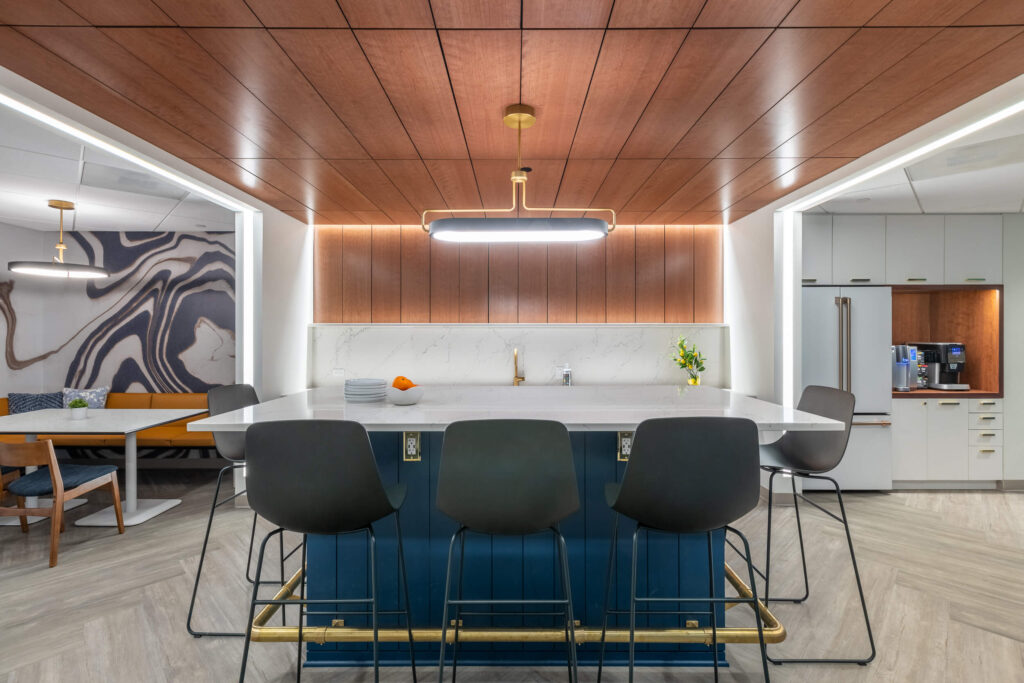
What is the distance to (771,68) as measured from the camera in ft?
6.67

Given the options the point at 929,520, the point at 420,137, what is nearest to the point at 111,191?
the point at 420,137

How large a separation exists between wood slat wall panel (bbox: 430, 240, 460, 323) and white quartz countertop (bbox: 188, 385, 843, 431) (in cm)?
212

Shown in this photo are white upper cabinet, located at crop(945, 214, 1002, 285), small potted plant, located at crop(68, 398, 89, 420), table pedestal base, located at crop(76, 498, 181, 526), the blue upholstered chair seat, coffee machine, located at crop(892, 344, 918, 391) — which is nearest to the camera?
the blue upholstered chair seat

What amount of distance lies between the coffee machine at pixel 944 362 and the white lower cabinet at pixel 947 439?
0.27 meters

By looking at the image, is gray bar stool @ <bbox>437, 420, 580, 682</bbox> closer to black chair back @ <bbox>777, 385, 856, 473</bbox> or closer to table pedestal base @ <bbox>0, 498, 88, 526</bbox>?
black chair back @ <bbox>777, 385, 856, 473</bbox>

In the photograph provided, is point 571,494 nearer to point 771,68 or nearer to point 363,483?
point 363,483

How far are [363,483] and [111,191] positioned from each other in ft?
12.3

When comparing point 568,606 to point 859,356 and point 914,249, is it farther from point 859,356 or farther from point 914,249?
point 914,249

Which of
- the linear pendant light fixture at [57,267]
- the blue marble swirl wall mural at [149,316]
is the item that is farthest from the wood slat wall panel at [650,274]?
the linear pendant light fixture at [57,267]

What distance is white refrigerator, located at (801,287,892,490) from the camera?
4418 millimetres

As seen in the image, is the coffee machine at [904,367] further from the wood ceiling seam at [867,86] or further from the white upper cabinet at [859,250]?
the wood ceiling seam at [867,86]

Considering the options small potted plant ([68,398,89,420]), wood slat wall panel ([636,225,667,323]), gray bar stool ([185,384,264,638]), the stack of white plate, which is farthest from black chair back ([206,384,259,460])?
wood slat wall panel ([636,225,667,323])

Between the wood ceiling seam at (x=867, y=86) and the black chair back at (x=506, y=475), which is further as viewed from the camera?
the wood ceiling seam at (x=867, y=86)

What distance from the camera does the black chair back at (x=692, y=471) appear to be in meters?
1.66
